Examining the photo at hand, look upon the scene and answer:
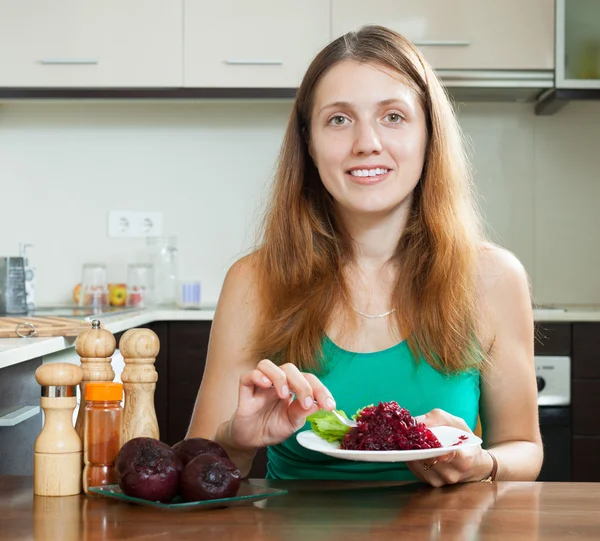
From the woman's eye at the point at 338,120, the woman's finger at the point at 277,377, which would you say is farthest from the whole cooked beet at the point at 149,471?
the woman's eye at the point at 338,120

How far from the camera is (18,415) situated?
1775 mm

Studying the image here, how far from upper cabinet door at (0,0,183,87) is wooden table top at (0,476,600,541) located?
7.72 ft

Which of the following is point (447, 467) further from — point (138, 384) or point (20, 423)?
point (20, 423)

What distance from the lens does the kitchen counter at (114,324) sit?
66.1 inches

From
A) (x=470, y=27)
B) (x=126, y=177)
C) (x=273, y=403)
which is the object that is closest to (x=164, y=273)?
(x=126, y=177)

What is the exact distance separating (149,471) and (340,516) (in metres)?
0.18

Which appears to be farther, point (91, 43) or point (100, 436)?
point (91, 43)

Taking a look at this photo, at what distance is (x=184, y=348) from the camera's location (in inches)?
117

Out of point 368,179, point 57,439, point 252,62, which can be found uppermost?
point 252,62

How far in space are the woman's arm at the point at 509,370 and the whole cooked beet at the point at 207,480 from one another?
24.2 inches

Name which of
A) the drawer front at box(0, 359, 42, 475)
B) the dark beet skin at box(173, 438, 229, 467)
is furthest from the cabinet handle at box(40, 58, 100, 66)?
the dark beet skin at box(173, 438, 229, 467)

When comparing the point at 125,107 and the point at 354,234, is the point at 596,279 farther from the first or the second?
the point at 354,234

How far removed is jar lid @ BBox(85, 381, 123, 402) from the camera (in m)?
0.91

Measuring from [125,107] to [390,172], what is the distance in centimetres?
225
